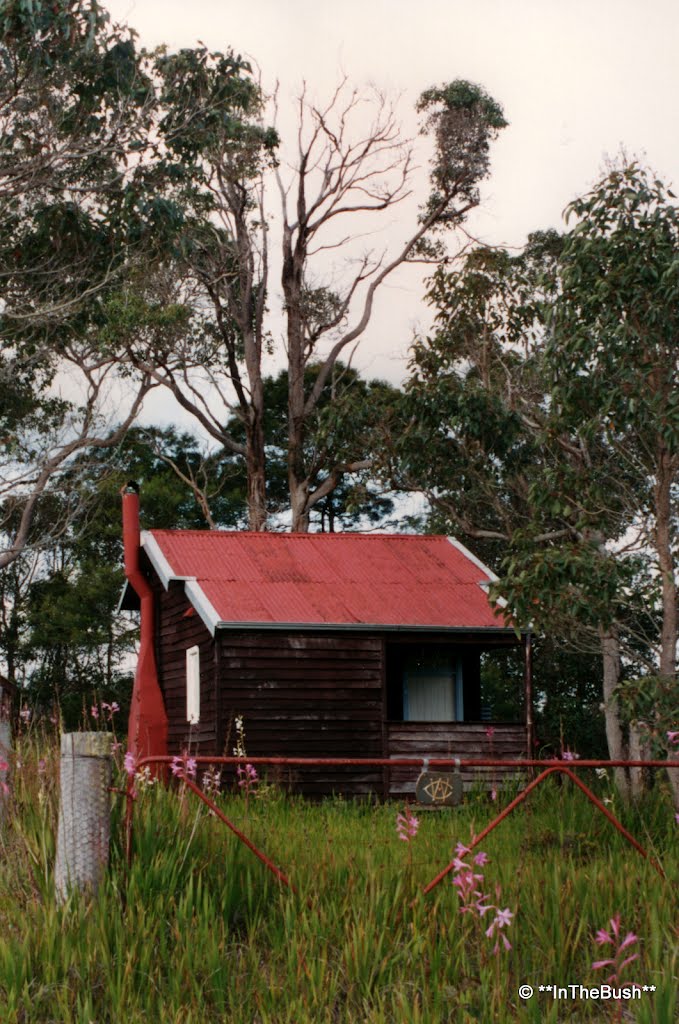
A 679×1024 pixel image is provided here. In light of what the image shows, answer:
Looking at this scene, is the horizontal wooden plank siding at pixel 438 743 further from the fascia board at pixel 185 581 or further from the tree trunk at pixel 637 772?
the fascia board at pixel 185 581

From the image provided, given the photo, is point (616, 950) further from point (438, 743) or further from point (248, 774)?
point (438, 743)

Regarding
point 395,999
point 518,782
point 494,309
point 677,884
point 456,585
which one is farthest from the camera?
point 494,309

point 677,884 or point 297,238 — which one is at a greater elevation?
point 297,238

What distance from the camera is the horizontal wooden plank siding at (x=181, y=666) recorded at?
2128cm

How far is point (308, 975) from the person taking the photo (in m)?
6.59

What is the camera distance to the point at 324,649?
21.1 meters

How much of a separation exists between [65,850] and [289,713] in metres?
13.7

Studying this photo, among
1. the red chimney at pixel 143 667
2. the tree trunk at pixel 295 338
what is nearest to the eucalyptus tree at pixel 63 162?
the red chimney at pixel 143 667

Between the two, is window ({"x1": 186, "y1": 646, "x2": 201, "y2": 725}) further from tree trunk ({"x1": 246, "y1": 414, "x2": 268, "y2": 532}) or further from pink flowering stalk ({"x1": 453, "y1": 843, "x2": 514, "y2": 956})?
pink flowering stalk ({"x1": 453, "y1": 843, "x2": 514, "y2": 956})

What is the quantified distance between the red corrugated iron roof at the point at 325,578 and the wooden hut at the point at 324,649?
0.03 meters

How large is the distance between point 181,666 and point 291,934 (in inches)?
641

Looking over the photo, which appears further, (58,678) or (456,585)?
(58,678)

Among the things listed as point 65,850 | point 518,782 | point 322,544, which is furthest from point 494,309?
point 65,850

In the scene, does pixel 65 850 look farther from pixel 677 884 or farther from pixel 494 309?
pixel 494 309
